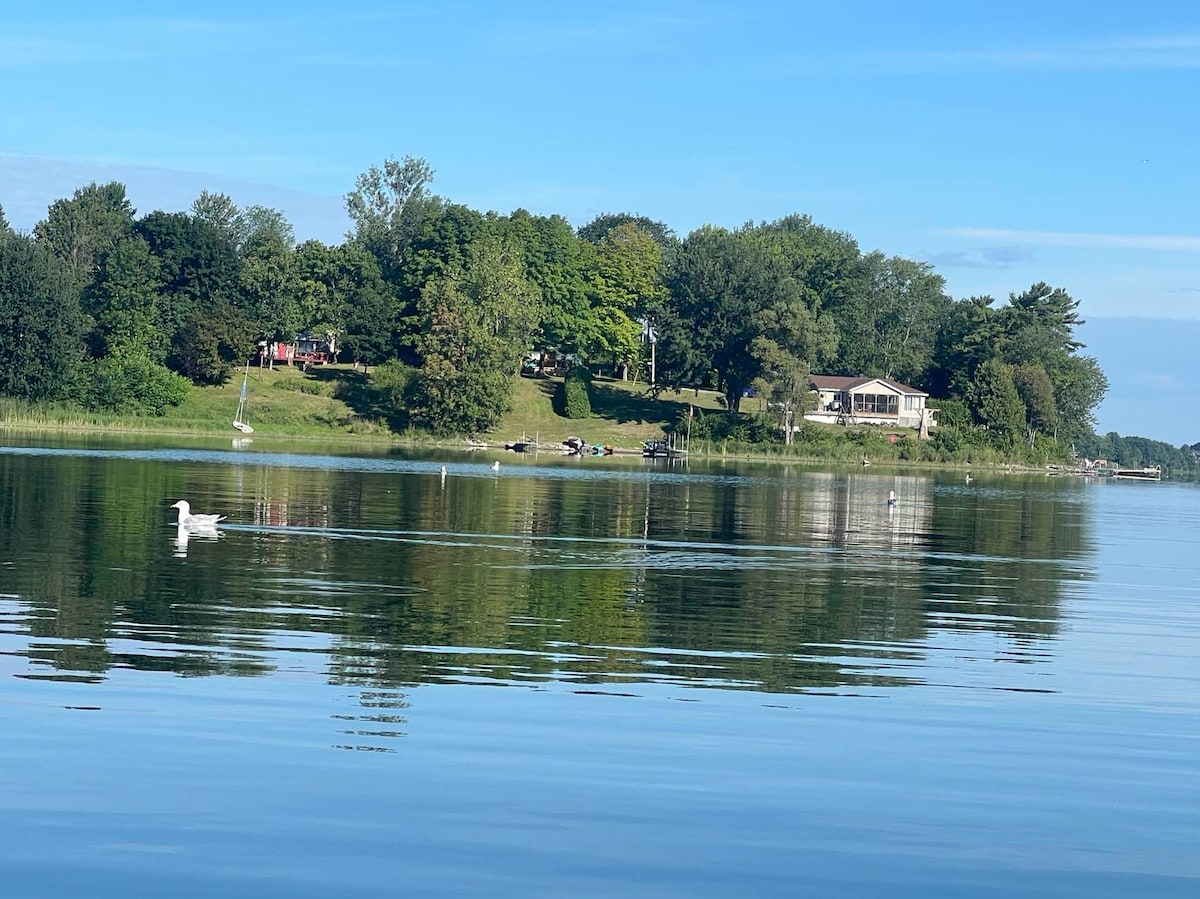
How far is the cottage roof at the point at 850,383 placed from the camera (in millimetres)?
151875

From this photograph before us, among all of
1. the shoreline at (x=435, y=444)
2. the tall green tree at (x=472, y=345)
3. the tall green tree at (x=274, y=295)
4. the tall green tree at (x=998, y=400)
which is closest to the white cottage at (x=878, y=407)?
the tall green tree at (x=998, y=400)

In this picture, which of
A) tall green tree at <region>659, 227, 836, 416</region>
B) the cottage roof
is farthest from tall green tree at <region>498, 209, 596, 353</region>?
the cottage roof

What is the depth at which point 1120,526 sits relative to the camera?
210ft

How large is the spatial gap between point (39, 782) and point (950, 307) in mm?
165815

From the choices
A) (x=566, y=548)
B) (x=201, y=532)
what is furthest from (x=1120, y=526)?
(x=201, y=532)

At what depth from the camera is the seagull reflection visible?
33.1 metres

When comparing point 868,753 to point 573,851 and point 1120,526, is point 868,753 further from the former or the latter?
point 1120,526

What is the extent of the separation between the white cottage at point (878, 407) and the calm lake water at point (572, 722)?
114922 millimetres

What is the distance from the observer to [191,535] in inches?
1388

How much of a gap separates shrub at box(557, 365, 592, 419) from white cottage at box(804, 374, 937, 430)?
75.4ft

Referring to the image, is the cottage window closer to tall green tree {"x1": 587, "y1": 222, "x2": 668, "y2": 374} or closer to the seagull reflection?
tall green tree {"x1": 587, "y1": 222, "x2": 668, "y2": 374}

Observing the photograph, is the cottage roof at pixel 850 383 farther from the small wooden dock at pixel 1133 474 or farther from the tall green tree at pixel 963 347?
the small wooden dock at pixel 1133 474

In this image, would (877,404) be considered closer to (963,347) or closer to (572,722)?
(963,347)

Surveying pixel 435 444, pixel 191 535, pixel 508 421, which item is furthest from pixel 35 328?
pixel 191 535
